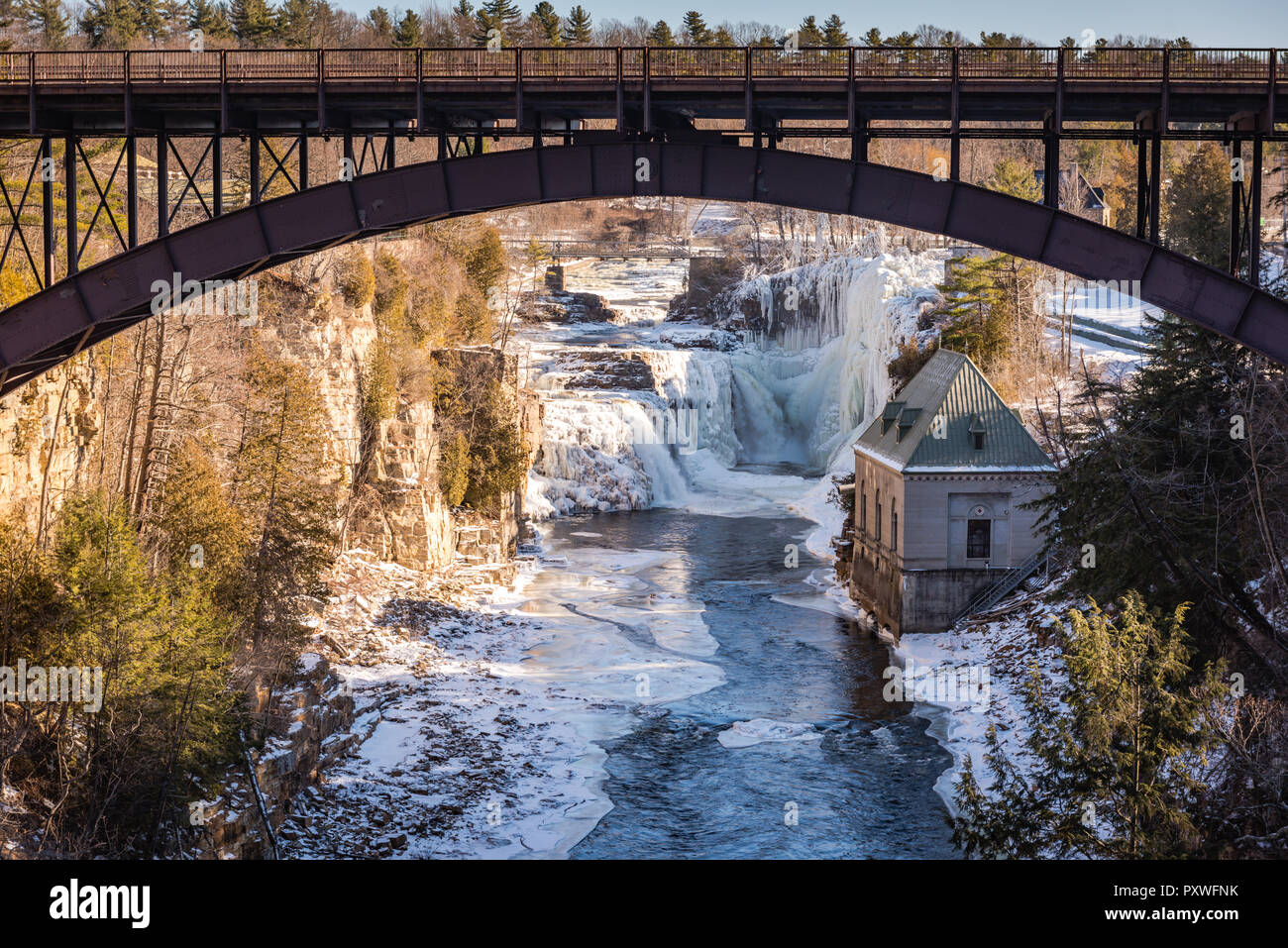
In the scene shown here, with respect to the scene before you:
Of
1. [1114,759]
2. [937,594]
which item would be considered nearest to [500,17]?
[937,594]

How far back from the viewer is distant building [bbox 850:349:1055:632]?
43281 millimetres

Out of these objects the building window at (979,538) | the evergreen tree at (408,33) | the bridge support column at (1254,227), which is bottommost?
the building window at (979,538)

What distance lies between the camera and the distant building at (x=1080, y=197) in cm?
7800

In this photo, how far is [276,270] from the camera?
42281 mm

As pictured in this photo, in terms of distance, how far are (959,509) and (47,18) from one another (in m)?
62.6

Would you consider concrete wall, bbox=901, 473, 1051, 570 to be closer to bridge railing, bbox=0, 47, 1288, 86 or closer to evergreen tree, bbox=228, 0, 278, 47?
bridge railing, bbox=0, 47, 1288, 86

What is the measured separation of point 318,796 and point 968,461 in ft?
80.4

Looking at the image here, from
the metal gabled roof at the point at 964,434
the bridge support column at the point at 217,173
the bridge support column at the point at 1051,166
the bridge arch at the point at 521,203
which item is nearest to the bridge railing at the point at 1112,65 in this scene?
the bridge support column at the point at 1051,166

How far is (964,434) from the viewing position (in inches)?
1740

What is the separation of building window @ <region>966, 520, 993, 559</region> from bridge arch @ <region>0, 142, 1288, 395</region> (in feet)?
72.2

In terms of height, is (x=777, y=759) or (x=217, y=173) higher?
(x=217, y=173)

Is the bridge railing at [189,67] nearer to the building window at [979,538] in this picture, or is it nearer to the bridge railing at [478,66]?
the bridge railing at [478,66]

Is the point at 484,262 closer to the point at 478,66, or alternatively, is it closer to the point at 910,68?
the point at 478,66

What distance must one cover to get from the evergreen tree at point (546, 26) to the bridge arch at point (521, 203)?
27818 mm
